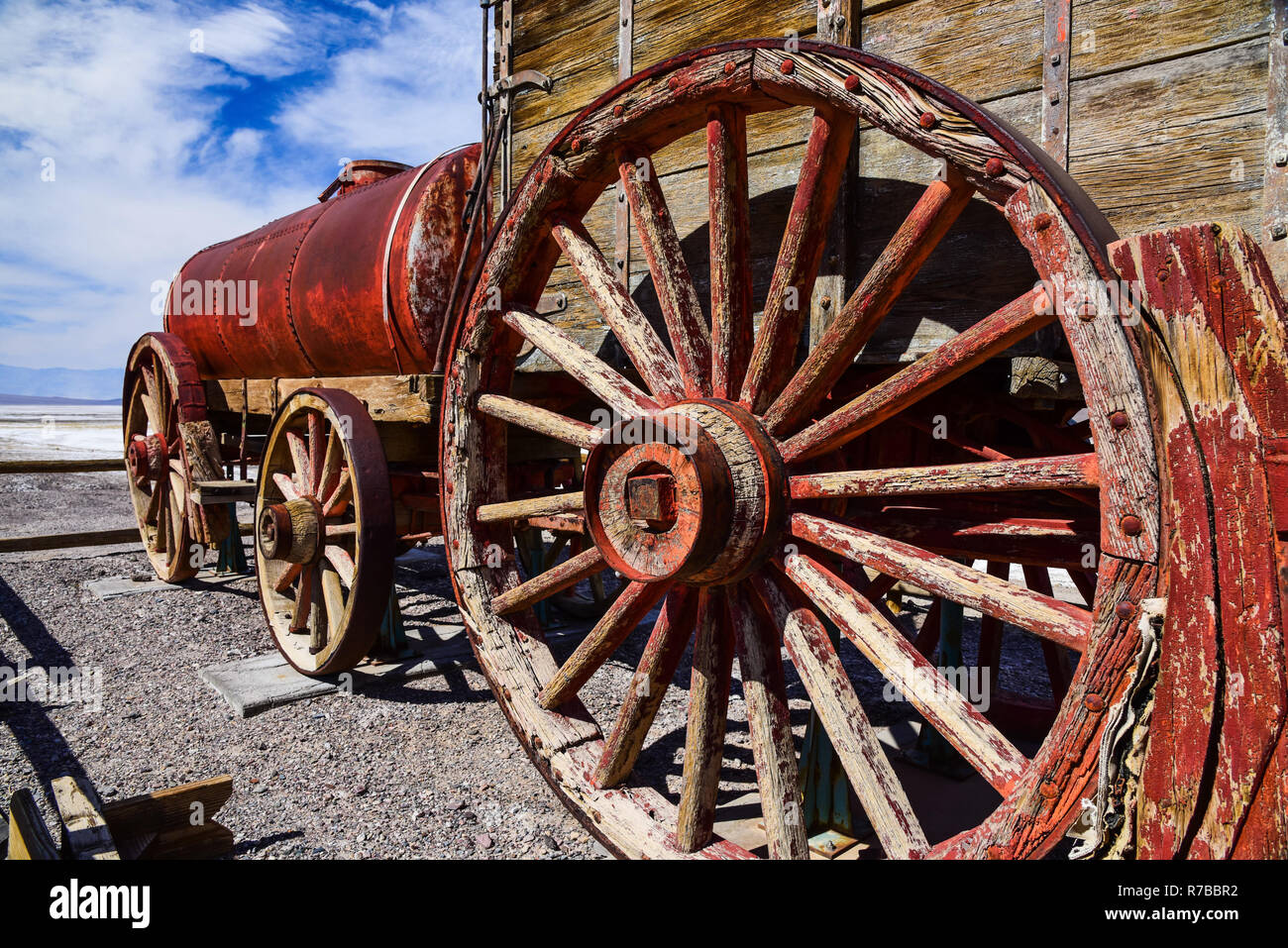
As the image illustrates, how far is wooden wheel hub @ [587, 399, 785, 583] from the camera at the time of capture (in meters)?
1.98

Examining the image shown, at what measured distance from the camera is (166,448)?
562 cm

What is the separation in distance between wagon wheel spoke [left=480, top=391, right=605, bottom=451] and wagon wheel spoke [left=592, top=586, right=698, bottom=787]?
1.71ft

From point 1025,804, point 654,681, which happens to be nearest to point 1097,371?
point 1025,804

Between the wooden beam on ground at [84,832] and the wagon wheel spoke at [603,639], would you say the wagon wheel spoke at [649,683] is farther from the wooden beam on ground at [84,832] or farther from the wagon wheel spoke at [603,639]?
the wooden beam on ground at [84,832]

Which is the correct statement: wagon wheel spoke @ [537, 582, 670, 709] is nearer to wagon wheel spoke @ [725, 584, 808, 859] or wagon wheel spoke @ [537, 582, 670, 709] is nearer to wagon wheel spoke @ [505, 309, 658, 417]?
wagon wheel spoke @ [725, 584, 808, 859]

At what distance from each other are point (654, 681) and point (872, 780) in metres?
0.69

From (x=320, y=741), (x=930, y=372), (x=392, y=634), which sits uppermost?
(x=930, y=372)

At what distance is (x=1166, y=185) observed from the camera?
Answer: 1750mm

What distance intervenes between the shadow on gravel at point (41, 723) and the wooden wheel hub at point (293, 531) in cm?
105

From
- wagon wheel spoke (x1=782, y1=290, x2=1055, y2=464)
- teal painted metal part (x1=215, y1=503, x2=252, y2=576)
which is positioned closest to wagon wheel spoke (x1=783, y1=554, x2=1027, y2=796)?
wagon wheel spoke (x1=782, y1=290, x2=1055, y2=464)

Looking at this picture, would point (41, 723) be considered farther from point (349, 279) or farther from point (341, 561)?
point (349, 279)

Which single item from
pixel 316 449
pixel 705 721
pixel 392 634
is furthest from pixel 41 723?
pixel 705 721

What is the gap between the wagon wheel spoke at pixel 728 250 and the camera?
212cm

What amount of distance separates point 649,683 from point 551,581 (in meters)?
0.51
